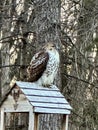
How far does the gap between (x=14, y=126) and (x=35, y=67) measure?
4.45 m

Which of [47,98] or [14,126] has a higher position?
[47,98]

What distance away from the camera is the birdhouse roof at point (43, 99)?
4715 mm

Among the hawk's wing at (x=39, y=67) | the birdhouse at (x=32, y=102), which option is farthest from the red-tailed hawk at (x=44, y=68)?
the birdhouse at (x=32, y=102)

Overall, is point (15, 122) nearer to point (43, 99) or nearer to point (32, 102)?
point (43, 99)

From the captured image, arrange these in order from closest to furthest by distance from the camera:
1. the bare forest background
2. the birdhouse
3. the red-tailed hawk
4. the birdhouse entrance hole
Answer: the birdhouse → the red-tailed hawk → the bare forest background → the birdhouse entrance hole

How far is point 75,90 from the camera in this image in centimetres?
846

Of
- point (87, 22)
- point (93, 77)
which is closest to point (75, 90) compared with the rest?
point (93, 77)

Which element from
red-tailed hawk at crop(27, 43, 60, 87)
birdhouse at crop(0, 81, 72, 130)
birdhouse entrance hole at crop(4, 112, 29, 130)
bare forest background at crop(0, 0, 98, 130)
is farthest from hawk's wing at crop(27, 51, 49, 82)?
birdhouse entrance hole at crop(4, 112, 29, 130)

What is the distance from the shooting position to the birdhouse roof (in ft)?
15.5

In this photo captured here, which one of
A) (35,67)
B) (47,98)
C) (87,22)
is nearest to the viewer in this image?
(47,98)

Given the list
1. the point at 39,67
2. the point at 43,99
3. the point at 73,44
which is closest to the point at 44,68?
the point at 39,67

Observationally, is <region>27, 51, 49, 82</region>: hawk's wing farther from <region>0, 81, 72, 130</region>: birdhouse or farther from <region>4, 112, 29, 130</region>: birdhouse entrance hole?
<region>4, 112, 29, 130</region>: birdhouse entrance hole

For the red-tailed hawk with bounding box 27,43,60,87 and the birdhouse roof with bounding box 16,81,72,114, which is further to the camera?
the red-tailed hawk with bounding box 27,43,60,87

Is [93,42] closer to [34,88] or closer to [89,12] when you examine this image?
[89,12]
